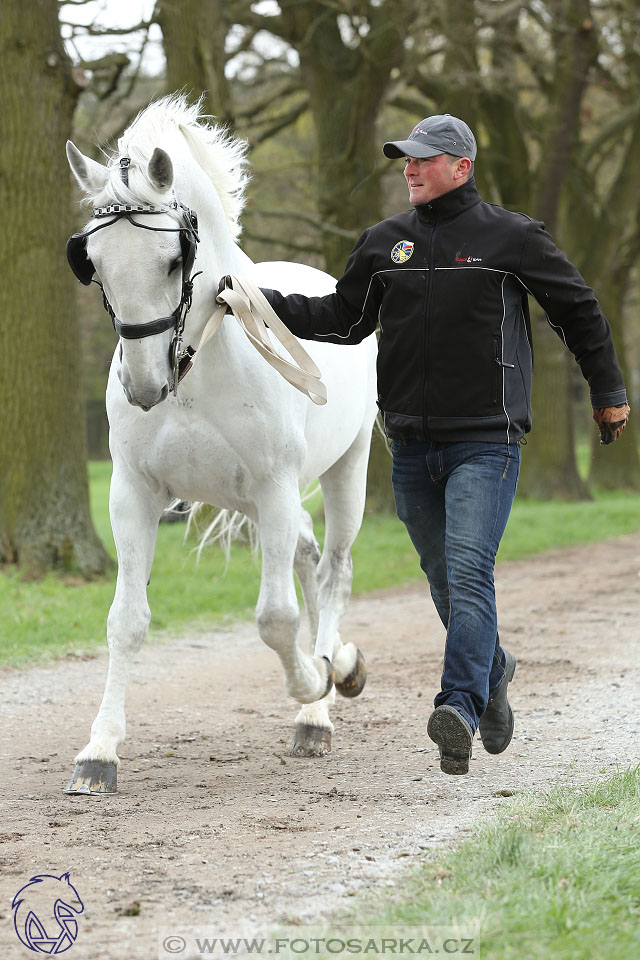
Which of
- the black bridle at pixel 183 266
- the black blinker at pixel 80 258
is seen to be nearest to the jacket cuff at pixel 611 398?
the black bridle at pixel 183 266

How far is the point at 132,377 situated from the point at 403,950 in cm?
217

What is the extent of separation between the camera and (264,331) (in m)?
4.87

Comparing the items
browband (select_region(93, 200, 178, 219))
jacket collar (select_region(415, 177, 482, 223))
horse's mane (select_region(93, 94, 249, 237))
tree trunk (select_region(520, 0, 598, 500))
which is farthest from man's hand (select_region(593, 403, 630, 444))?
tree trunk (select_region(520, 0, 598, 500))

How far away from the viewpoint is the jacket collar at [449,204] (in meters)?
4.55

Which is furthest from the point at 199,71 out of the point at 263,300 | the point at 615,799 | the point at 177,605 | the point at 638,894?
the point at 638,894

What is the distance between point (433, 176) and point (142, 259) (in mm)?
1197

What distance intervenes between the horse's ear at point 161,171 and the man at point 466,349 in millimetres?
879

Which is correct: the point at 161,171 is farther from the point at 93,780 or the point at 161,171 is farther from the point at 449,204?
the point at 93,780

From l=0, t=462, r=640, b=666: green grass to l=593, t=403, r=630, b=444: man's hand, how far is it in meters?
3.37

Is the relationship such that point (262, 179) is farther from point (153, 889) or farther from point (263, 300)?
point (153, 889)

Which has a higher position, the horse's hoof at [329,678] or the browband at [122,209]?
the browband at [122,209]

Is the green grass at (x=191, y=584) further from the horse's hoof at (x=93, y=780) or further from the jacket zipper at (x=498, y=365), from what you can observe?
the jacket zipper at (x=498, y=365)

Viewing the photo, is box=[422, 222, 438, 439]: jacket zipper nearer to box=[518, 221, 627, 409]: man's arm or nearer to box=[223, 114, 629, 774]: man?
box=[223, 114, 629, 774]: man

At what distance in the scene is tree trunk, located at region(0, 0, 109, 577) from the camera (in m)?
10.5
